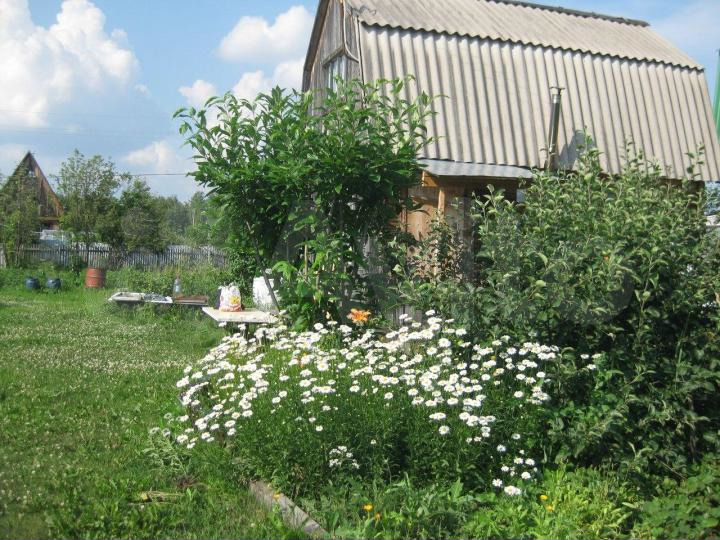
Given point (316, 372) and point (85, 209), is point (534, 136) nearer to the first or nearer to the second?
point (316, 372)

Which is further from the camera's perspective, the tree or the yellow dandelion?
the tree

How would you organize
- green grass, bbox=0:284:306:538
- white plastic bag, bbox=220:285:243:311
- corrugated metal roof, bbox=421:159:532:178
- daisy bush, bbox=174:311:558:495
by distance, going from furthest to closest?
white plastic bag, bbox=220:285:243:311 < corrugated metal roof, bbox=421:159:532:178 < daisy bush, bbox=174:311:558:495 < green grass, bbox=0:284:306:538

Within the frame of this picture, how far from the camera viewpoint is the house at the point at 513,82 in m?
9.38

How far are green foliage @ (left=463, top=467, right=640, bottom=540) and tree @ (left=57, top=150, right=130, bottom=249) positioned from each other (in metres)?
22.9

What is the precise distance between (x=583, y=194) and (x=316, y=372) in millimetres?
2112

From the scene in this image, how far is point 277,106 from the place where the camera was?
6.25 metres

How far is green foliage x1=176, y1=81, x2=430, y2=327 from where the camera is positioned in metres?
5.91

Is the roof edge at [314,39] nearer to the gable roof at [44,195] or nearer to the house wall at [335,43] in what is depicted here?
the house wall at [335,43]

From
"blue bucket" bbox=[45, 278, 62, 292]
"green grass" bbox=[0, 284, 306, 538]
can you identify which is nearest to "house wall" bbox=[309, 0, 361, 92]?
"green grass" bbox=[0, 284, 306, 538]

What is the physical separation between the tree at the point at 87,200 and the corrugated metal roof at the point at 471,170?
18560 mm

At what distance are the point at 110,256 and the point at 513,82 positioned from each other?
18471mm

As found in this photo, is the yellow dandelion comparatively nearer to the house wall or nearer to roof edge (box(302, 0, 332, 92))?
the house wall

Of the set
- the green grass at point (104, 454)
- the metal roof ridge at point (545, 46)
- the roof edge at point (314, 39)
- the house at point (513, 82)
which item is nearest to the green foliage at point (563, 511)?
the green grass at point (104, 454)

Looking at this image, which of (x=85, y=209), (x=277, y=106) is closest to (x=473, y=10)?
(x=277, y=106)
